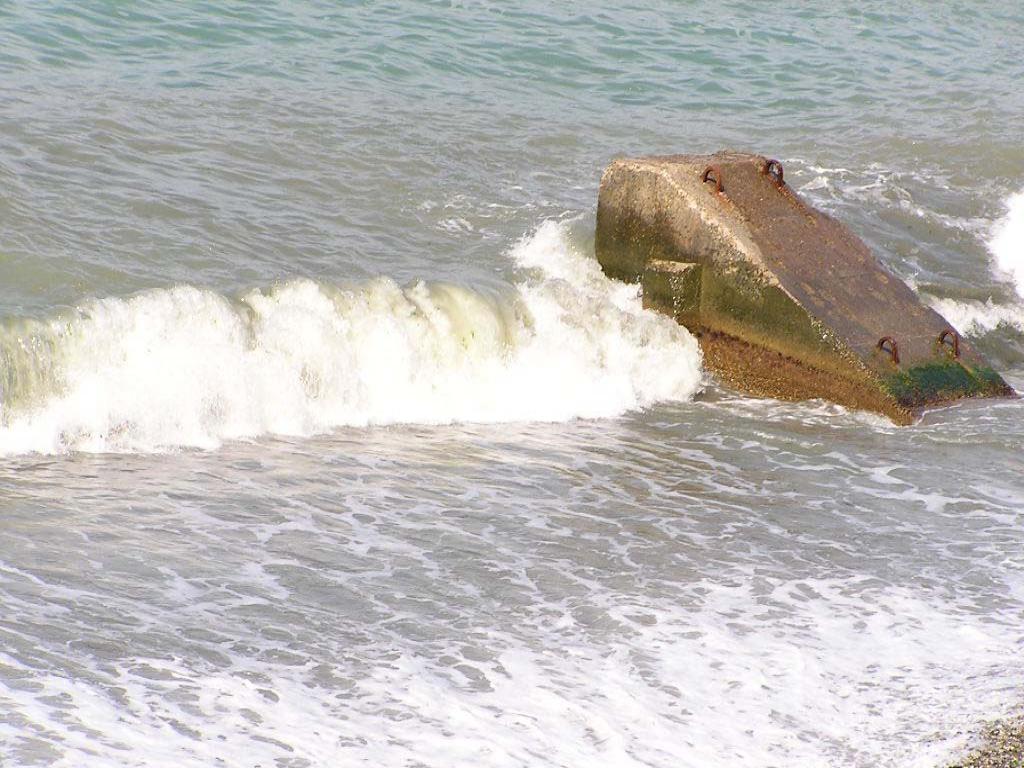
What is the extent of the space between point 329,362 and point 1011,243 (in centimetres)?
598

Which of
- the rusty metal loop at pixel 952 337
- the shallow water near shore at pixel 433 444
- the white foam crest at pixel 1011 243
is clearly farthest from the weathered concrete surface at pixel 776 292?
the white foam crest at pixel 1011 243

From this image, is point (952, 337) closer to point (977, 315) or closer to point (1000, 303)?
point (977, 315)

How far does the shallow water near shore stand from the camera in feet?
14.6

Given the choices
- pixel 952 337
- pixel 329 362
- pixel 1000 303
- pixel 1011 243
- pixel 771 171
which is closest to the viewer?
pixel 329 362

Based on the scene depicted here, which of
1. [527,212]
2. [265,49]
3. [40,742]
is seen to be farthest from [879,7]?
[40,742]

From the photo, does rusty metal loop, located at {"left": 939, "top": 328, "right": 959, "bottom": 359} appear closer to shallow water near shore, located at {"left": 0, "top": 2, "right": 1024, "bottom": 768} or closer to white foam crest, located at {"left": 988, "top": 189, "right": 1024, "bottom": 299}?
shallow water near shore, located at {"left": 0, "top": 2, "right": 1024, "bottom": 768}

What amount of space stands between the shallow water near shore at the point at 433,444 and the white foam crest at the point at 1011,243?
0.05 metres

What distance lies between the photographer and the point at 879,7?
19.3 metres

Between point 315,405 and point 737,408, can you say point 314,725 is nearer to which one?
point 315,405

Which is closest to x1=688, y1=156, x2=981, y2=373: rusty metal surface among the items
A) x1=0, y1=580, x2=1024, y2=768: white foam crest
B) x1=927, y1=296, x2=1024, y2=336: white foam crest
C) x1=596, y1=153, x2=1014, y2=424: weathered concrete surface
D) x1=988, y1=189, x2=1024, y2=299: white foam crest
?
x1=596, y1=153, x2=1014, y2=424: weathered concrete surface

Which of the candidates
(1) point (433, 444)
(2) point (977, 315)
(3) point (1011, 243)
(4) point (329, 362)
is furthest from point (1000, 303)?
(4) point (329, 362)

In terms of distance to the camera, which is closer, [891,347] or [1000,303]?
[891,347]

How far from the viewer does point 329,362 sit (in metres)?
7.85

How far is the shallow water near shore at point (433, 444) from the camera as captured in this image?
175 inches
